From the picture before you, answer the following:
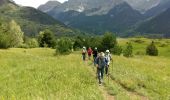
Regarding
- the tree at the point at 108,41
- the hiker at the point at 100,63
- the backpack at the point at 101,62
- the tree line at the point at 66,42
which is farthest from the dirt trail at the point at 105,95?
the tree at the point at 108,41

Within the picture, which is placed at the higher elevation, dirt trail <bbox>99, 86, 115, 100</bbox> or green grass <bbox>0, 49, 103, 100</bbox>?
green grass <bbox>0, 49, 103, 100</bbox>

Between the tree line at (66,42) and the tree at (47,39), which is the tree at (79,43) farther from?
the tree at (47,39)

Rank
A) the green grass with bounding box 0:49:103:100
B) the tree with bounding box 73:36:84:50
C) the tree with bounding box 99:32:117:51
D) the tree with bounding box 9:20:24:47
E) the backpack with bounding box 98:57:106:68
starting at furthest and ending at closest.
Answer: the tree with bounding box 9:20:24:47 → the tree with bounding box 73:36:84:50 → the tree with bounding box 99:32:117:51 → the backpack with bounding box 98:57:106:68 → the green grass with bounding box 0:49:103:100

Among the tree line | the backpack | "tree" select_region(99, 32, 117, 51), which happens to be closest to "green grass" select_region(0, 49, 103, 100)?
the backpack

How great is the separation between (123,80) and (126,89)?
2.96 m

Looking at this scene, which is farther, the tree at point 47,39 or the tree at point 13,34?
the tree at point 13,34

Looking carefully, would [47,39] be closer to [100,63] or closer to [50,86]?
[100,63]

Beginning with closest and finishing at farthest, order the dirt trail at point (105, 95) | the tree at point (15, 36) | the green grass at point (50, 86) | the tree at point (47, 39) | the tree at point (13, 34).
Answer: the green grass at point (50, 86), the dirt trail at point (105, 95), the tree at point (47, 39), the tree at point (13, 34), the tree at point (15, 36)

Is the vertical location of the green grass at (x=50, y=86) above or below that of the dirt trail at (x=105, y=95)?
above

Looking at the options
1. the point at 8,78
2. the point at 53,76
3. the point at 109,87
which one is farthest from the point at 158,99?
the point at 8,78

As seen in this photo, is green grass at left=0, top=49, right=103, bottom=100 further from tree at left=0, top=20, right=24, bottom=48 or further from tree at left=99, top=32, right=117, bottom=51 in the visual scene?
tree at left=0, top=20, right=24, bottom=48

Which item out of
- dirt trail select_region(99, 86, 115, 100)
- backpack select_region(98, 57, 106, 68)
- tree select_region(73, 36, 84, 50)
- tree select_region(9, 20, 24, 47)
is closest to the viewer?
dirt trail select_region(99, 86, 115, 100)

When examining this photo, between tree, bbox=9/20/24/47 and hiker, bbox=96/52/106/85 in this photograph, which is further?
tree, bbox=9/20/24/47

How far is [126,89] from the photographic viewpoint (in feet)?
116
